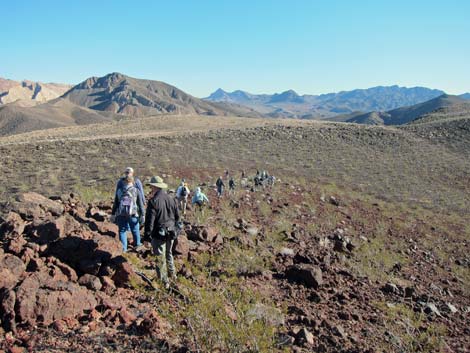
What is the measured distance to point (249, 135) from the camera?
36594 mm

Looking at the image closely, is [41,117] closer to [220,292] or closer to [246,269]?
[246,269]

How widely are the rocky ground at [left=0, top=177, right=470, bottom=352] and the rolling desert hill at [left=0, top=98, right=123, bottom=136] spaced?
310 ft

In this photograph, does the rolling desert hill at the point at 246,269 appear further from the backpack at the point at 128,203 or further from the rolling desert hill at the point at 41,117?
the rolling desert hill at the point at 41,117

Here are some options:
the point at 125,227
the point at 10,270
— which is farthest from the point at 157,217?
the point at 10,270

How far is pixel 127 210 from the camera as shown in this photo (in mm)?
6625

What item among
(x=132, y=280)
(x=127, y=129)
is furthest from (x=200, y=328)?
(x=127, y=129)

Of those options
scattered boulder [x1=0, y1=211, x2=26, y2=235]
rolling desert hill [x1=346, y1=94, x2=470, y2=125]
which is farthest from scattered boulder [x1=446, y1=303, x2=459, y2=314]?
rolling desert hill [x1=346, y1=94, x2=470, y2=125]

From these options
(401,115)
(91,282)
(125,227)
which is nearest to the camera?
(91,282)

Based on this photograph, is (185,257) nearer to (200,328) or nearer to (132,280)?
(132,280)

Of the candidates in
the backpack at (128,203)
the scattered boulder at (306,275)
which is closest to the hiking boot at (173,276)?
the backpack at (128,203)

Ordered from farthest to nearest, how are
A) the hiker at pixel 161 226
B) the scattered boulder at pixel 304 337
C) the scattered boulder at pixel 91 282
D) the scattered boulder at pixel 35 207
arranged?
the scattered boulder at pixel 35 207 → the hiker at pixel 161 226 → the scattered boulder at pixel 91 282 → the scattered boulder at pixel 304 337

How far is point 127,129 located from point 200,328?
3869 cm

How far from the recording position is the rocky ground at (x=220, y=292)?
4141 millimetres

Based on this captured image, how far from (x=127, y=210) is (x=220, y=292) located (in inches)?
88.2
